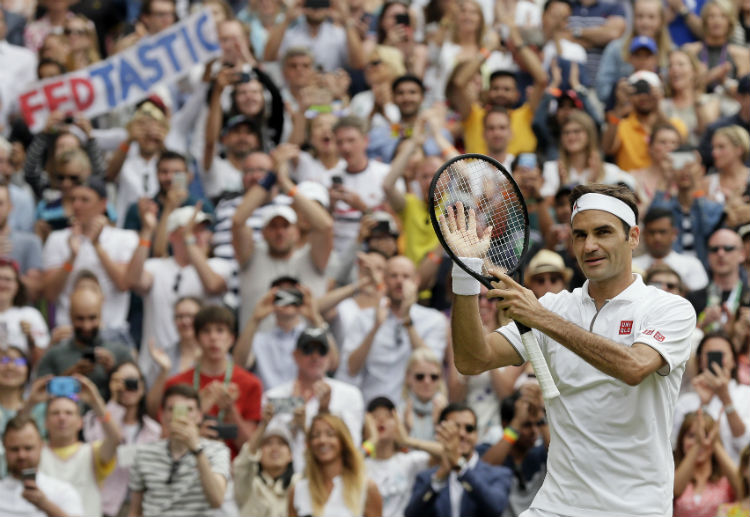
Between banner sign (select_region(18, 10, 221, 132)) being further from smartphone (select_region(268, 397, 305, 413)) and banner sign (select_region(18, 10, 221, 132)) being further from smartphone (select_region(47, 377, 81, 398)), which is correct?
smartphone (select_region(268, 397, 305, 413))

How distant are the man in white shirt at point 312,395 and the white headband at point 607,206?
447cm

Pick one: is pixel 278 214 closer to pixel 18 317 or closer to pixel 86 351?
pixel 86 351

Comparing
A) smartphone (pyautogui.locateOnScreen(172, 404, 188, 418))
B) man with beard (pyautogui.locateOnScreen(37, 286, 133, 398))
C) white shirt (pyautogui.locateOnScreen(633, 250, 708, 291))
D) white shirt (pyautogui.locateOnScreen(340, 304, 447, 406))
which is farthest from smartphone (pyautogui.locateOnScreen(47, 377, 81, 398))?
white shirt (pyautogui.locateOnScreen(633, 250, 708, 291))

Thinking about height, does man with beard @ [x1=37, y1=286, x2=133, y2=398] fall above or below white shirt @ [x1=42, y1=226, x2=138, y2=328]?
below

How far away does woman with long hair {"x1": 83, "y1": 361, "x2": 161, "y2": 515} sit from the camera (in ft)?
34.6

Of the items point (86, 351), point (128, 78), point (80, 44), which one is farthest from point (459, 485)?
point (80, 44)

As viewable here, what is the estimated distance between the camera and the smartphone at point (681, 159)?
1291 centimetres

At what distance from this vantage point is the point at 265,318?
11836 millimetres

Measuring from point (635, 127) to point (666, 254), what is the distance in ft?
7.03

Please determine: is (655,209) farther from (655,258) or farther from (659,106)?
(659,106)

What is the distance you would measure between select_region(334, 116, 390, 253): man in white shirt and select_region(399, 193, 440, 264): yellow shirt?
0.25m

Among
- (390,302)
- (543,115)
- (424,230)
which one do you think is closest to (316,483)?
(390,302)

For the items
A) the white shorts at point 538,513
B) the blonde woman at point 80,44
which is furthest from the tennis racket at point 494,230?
the blonde woman at point 80,44

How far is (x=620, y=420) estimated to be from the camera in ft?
20.1
